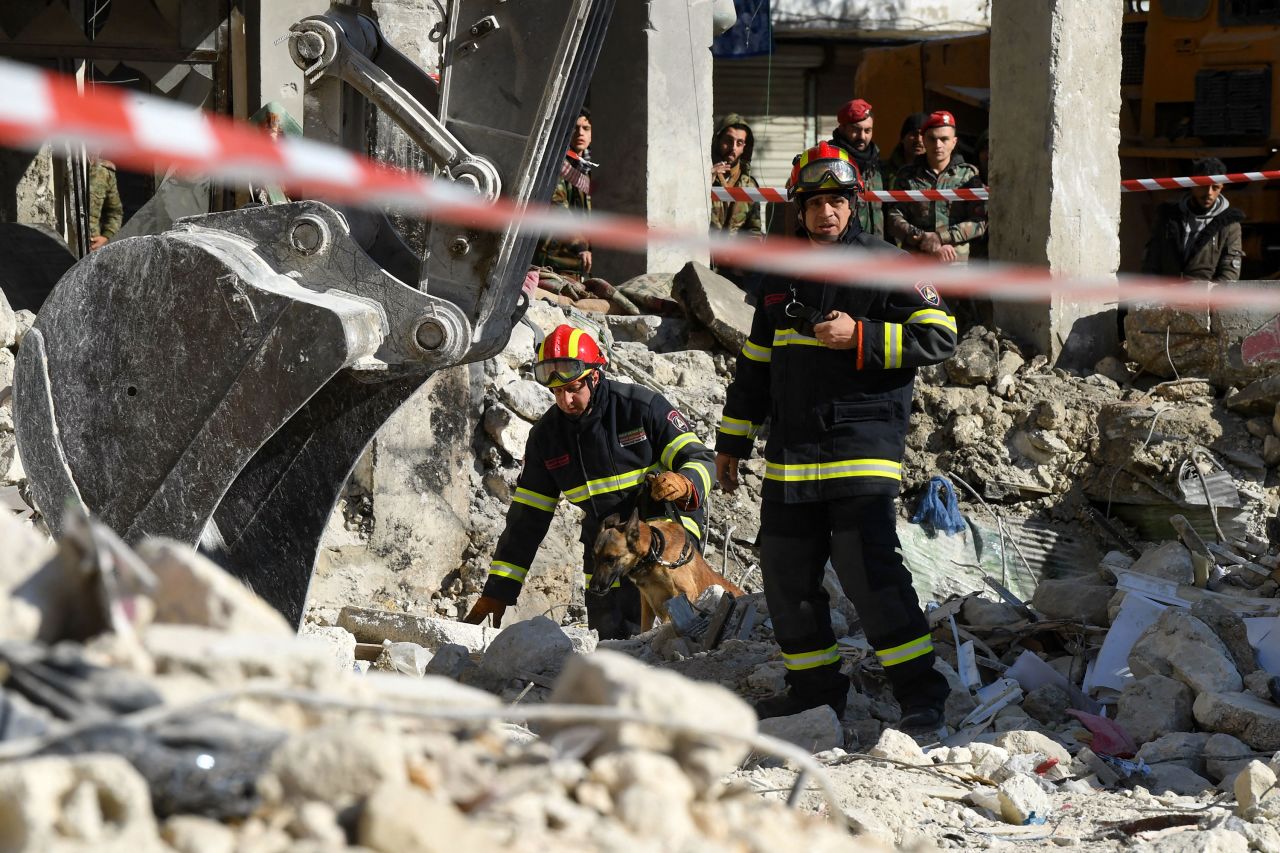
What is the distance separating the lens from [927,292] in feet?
17.3

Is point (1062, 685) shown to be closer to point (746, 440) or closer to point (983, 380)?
point (746, 440)

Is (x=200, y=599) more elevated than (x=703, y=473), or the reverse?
(x=200, y=599)

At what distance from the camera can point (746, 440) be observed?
5.67 m

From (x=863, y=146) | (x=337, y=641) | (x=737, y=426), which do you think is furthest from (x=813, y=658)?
(x=863, y=146)

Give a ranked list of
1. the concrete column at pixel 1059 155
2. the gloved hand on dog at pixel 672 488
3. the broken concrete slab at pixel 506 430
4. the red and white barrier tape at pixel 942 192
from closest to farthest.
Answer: the gloved hand on dog at pixel 672 488 → the broken concrete slab at pixel 506 430 → the concrete column at pixel 1059 155 → the red and white barrier tape at pixel 942 192

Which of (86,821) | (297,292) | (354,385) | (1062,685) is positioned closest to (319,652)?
(86,821)

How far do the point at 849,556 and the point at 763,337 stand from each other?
2.90ft

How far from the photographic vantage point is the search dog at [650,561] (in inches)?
252

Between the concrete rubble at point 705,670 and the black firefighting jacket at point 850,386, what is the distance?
825 mm

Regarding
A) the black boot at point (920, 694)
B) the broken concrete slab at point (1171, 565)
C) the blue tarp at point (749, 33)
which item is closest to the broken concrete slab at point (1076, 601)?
the broken concrete slab at point (1171, 565)

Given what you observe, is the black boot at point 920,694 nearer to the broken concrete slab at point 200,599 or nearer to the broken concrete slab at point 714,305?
the broken concrete slab at point 200,599

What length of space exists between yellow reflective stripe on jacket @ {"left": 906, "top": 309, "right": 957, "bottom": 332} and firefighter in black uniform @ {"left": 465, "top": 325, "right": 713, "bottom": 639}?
1503 millimetres

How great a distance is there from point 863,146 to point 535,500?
417 cm

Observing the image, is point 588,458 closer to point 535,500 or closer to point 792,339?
point 535,500
